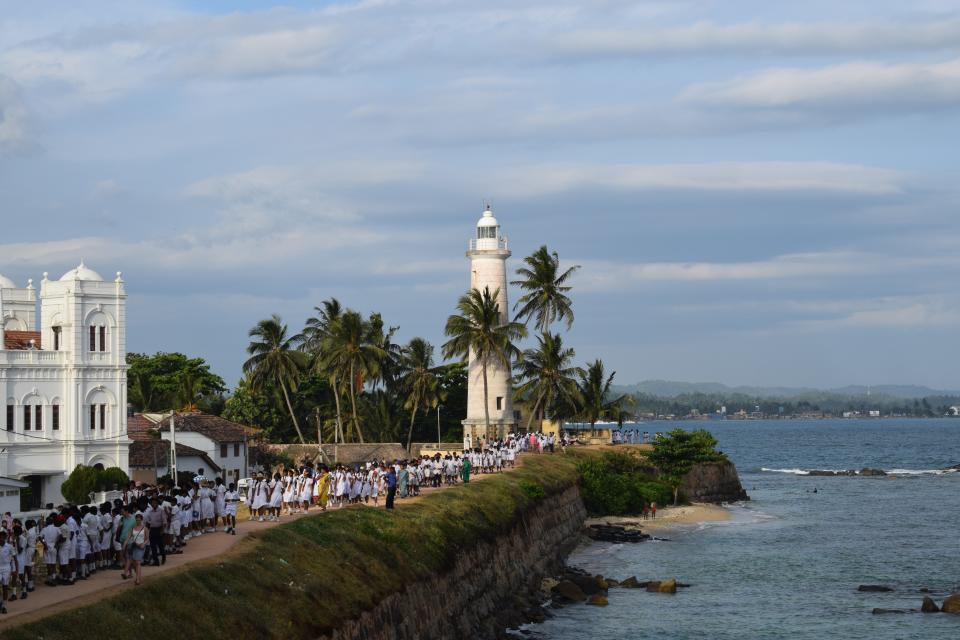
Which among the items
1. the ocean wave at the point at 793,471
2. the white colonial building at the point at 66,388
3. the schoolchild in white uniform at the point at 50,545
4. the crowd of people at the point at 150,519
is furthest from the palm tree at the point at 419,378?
the schoolchild in white uniform at the point at 50,545

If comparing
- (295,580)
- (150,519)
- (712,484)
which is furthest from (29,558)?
(712,484)

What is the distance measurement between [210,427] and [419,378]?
17244 millimetres

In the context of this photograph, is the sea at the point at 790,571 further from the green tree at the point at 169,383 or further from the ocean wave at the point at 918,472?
the green tree at the point at 169,383

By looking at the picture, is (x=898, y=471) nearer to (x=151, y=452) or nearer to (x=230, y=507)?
(x=151, y=452)

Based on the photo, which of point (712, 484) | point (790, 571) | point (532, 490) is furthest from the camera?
point (712, 484)

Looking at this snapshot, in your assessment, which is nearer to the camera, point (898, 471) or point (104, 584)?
point (104, 584)

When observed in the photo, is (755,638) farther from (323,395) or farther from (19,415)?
(323,395)

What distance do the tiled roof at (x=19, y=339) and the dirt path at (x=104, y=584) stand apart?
3372 centimetres

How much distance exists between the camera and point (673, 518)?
7269 cm

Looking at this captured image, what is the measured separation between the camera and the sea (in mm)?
41844

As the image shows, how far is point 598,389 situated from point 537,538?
35788 millimetres

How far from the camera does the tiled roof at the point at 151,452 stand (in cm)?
6738

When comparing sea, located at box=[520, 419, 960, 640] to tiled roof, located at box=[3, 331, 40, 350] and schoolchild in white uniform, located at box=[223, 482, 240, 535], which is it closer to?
schoolchild in white uniform, located at box=[223, 482, 240, 535]

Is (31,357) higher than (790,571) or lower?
higher
